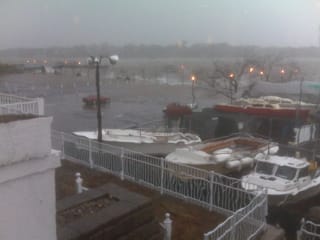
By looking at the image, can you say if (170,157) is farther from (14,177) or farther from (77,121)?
(77,121)

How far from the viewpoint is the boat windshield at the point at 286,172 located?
1212 cm

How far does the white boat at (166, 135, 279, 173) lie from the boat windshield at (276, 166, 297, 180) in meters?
1.26

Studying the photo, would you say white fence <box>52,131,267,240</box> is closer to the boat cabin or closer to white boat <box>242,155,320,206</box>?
white boat <box>242,155,320,206</box>

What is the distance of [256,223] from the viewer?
7.79 metres

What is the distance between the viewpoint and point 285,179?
12086mm

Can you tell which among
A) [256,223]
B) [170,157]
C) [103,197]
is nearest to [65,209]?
[103,197]

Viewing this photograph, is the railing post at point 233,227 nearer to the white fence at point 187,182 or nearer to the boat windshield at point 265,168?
the white fence at point 187,182

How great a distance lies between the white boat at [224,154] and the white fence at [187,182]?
1.83m

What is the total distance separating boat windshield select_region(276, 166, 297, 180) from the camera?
477 inches

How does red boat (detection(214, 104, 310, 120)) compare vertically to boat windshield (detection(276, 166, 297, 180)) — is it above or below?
above

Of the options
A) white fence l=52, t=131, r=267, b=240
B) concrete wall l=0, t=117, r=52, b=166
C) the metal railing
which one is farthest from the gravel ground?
concrete wall l=0, t=117, r=52, b=166

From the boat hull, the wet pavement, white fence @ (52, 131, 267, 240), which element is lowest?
the wet pavement

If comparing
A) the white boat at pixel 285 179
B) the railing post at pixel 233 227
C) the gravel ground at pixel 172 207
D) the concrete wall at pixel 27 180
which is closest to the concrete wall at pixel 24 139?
the concrete wall at pixel 27 180

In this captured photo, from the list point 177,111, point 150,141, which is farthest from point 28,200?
point 177,111
